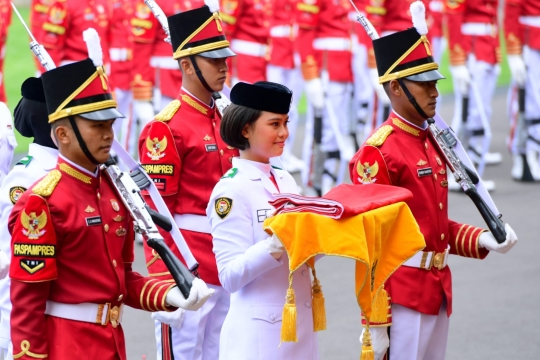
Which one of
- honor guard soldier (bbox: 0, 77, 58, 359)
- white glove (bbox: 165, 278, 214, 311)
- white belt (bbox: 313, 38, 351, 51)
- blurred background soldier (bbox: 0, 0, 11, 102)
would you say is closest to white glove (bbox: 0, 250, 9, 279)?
honor guard soldier (bbox: 0, 77, 58, 359)

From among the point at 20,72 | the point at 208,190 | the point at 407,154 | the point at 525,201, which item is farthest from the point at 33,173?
the point at 20,72

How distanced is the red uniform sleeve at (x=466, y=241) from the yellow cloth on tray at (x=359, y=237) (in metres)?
0.83

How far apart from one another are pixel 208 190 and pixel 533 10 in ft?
20.8

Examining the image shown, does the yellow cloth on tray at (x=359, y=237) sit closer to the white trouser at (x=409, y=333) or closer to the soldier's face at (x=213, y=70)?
the white trouser at (x=409, y=333)

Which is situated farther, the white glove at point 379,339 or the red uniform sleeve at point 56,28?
the red uniform sleeve at point 56,28

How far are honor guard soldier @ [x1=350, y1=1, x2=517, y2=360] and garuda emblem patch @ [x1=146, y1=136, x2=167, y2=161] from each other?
3.21 feet

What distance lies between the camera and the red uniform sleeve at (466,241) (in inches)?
192

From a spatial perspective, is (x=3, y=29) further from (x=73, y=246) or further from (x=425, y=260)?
(x=73, y=246)

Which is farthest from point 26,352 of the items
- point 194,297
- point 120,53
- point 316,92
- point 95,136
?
point 120,53

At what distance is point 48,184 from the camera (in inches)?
149

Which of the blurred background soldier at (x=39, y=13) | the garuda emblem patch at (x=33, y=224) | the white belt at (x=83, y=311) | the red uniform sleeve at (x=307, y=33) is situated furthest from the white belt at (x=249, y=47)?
the garuda emblem patch at (x=33, y=224)

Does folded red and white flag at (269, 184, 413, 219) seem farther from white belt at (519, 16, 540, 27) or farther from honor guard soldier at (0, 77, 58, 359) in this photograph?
white belt at (519, 16, 540, 27)

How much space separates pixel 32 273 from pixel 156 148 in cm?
161

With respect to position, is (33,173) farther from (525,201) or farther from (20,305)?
(525,201)
